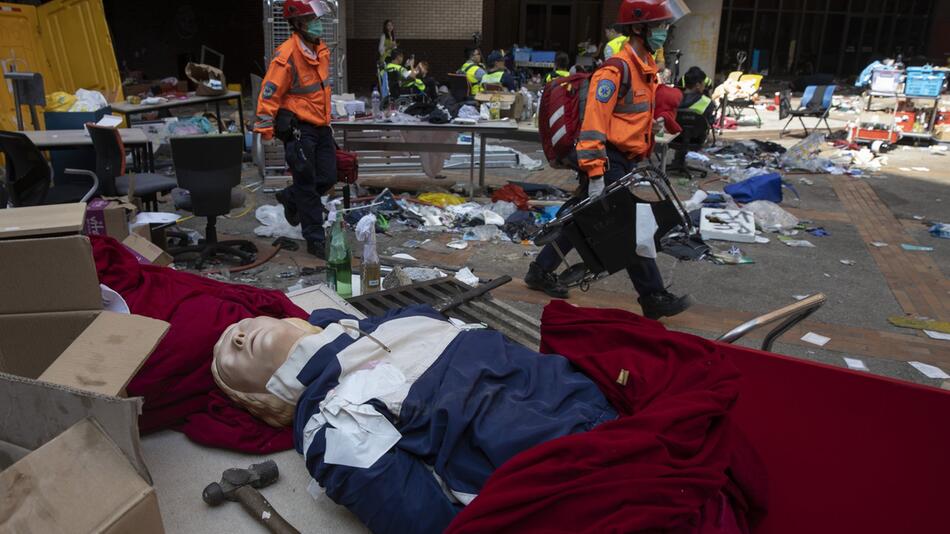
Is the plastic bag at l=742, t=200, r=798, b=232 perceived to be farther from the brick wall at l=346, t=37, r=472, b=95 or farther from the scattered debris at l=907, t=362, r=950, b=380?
the brick wall at l=346, t=37, r=472, b=95

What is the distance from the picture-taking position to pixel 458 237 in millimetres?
6648

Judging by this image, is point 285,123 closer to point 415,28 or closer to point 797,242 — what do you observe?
point 797,242

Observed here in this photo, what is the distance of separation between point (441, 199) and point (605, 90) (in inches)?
142

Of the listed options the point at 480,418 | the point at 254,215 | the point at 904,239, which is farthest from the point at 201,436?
the point at 904,239

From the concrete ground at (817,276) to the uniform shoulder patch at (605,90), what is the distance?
5.02ft

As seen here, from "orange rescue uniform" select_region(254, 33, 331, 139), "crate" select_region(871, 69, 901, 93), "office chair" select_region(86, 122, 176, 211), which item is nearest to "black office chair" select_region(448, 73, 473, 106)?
"orange rescue uniform" select_region(254, 33, 331, 139)

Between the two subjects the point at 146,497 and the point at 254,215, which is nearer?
the point at 146,497

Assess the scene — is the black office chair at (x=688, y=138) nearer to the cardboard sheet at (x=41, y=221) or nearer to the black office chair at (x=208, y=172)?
the black office chair at (x=208, y=172)

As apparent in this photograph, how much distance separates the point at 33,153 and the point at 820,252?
22.0 feet

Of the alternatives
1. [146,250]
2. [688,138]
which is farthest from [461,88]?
[146,250]

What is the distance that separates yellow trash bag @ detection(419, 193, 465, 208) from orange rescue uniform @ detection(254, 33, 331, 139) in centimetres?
204

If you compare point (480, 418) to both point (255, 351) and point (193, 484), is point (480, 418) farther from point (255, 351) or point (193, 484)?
point (193, 484)

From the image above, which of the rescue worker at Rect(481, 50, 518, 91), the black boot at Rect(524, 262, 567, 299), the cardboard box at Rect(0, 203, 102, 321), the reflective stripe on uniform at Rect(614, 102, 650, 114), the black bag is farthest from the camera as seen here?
the rescue worker at Rect(481, 50, 518, 91)

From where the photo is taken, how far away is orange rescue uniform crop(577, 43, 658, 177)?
14.3ft
